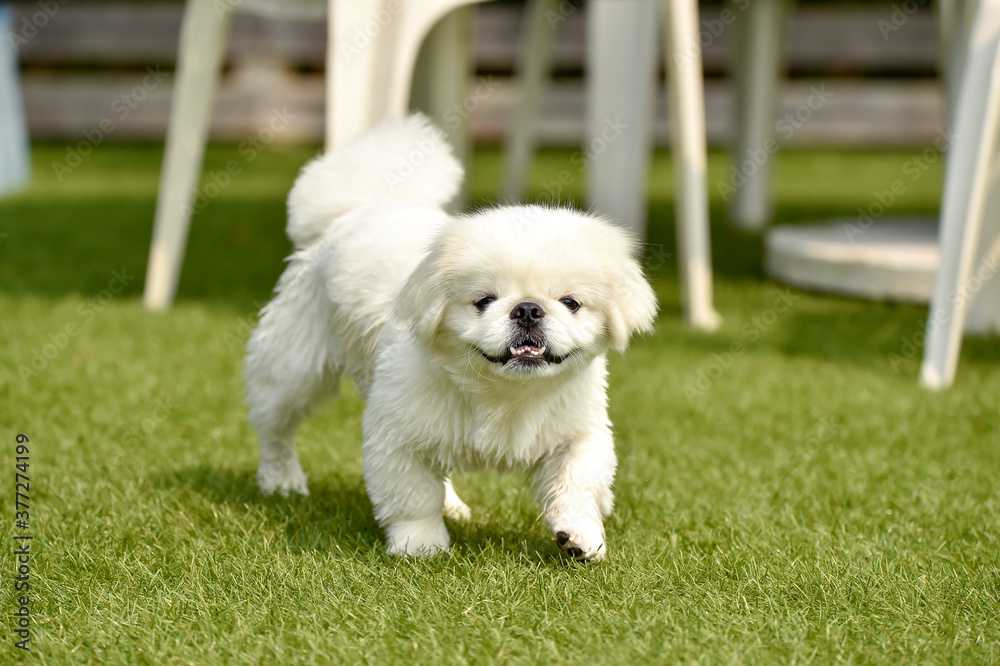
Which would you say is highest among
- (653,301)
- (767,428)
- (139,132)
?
(653,301)

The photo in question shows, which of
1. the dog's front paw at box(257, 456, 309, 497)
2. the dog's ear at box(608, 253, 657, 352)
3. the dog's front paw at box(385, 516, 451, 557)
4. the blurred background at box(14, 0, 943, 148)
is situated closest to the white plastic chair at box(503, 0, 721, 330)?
the dog's front paw at box(257, 456, 309, 497)

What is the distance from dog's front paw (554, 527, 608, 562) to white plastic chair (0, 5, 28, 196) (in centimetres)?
610

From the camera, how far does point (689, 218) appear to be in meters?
3.69

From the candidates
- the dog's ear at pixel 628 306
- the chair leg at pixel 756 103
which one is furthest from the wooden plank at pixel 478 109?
the dog's ear at pixel 628 306

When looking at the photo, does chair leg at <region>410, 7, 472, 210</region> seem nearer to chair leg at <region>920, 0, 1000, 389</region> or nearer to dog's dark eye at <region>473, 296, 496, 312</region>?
chair leg at <region>920, 0, 1000, 389</region>

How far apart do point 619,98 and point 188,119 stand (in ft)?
4.81

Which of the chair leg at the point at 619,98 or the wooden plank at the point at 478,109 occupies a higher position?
the chair leg at the point at 619,98

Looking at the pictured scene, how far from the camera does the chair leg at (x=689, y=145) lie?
11.7 feet

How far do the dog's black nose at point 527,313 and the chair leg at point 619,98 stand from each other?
66.6 inches

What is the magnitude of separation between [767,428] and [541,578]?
1169 mm

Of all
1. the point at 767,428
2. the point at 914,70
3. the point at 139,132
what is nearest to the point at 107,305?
the point at 767,428

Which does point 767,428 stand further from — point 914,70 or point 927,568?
point 914,70

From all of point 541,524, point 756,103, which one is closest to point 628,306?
point 541,524

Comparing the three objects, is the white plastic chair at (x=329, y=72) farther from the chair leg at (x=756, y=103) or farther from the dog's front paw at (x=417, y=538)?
the chair leg at (x=756, y=103)
